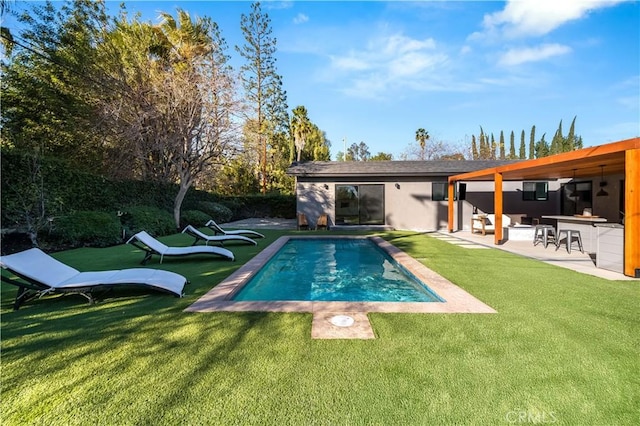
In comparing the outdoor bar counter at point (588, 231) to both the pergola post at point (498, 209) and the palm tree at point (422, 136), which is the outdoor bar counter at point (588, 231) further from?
the palm tree at point (422, 136)

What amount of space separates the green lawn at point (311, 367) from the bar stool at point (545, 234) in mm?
6069

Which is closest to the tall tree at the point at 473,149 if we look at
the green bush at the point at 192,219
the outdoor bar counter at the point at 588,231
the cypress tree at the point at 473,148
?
the cypress tree at the point at 473,148

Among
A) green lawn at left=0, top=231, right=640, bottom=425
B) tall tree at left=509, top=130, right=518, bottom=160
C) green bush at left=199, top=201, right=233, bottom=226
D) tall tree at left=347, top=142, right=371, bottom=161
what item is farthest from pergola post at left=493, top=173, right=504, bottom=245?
tall tree at left=347, top=142, right=371, bottom=161

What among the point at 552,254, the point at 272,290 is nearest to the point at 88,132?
the point at 272,290

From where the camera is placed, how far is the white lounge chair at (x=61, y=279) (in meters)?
4.02

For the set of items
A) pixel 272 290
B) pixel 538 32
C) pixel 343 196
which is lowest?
pixel 272 290

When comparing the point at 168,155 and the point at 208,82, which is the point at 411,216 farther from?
the point at 168,155

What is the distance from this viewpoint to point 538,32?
12156mm

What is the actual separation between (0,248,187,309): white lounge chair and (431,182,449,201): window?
44.5ft

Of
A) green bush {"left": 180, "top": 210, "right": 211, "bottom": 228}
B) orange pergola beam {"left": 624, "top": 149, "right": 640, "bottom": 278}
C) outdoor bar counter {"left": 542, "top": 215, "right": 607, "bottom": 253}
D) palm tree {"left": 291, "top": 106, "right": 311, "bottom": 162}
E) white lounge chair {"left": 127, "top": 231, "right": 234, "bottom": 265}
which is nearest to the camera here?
orange pergola beam {"left": 624, "top": 149, "right": 640, "bottom": 278}

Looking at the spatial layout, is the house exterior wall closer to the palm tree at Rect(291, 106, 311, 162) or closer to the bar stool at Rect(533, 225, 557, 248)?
the bar stool at Rect(533, 225, 557, 248)

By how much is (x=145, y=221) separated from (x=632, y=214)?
14.1 meters

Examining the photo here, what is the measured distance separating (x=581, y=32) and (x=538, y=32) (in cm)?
151
